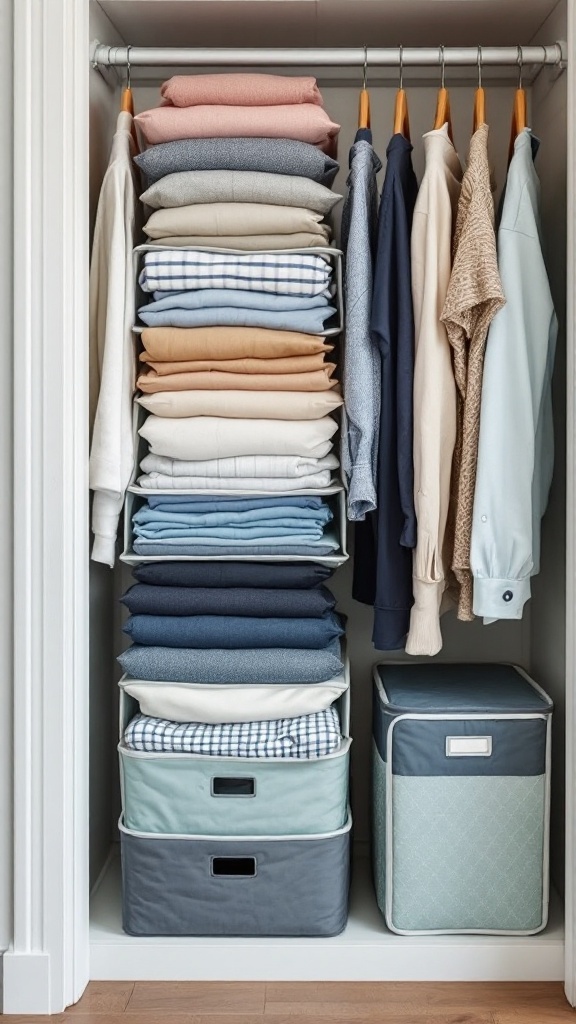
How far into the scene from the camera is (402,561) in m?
1.82

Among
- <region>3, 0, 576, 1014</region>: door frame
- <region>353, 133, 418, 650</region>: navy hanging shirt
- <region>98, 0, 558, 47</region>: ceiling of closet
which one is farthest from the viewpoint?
<region>98, 0, 558, 47</region>: ceiling of closet

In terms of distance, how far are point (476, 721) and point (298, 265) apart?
0.96 metres

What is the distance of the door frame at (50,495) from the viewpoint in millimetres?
1649

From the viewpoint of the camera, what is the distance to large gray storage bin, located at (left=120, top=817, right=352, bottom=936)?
1.79 m

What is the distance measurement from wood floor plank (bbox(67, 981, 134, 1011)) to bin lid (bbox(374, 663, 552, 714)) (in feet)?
2.39

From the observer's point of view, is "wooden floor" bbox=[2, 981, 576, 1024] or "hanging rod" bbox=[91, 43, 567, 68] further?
"hanging rod" bbox=[91, 43, 567, 68]

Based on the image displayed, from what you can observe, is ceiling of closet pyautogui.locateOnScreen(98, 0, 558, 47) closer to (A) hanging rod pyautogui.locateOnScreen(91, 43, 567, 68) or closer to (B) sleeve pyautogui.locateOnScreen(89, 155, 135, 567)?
(A) hanging rod pyautogui.locateOnScreen(91, 43, 567, 68)

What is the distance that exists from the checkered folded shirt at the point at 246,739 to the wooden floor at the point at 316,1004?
44cm

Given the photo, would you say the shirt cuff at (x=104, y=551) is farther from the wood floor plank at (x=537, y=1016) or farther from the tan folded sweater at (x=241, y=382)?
the wood floor plank at (x=537, y=1016)

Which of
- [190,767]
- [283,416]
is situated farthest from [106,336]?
[190,767]

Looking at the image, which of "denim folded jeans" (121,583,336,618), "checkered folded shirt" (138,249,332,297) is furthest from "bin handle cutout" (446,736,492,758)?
"checkered folded shirt" (138,249,332,297)

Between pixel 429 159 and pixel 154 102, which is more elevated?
pixel 154 102

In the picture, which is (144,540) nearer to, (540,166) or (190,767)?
(190,767)

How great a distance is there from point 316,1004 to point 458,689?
662mm
